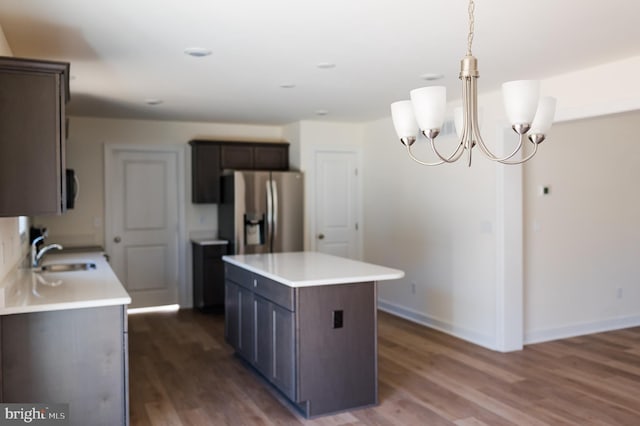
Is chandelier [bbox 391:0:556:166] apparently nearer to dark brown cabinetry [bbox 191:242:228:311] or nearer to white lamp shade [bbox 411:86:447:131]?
white lamp shade [bbox 411:86:447:131]

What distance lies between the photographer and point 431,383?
421cm

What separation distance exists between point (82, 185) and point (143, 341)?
84.5 inches

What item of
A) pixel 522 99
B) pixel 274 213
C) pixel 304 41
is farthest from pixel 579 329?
pixel 522 99

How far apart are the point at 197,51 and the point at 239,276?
6.08ft

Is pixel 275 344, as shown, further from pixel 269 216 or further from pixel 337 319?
pixel 269 216

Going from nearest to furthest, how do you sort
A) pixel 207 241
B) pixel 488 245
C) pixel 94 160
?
pixel 488 245 → pixel 94 160 → pixel 207 241

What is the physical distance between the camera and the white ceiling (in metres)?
2.74

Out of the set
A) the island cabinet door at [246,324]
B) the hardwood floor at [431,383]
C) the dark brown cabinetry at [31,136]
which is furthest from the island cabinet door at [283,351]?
the dark brown cabinetry at [31,136]

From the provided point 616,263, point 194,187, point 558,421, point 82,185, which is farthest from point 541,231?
point 82,185

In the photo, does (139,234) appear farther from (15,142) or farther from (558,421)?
(558,421)

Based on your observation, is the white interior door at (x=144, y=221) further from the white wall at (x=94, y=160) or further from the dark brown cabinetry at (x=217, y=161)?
the dark brown cabinetry at (x=217, y=161)

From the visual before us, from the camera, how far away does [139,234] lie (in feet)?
22.3

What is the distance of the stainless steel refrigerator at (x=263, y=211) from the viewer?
6.47 meters

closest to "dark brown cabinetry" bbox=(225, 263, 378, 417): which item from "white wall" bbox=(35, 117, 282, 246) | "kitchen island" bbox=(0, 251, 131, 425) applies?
"kitchen island" bbox=(0, 251, 131, 425)
